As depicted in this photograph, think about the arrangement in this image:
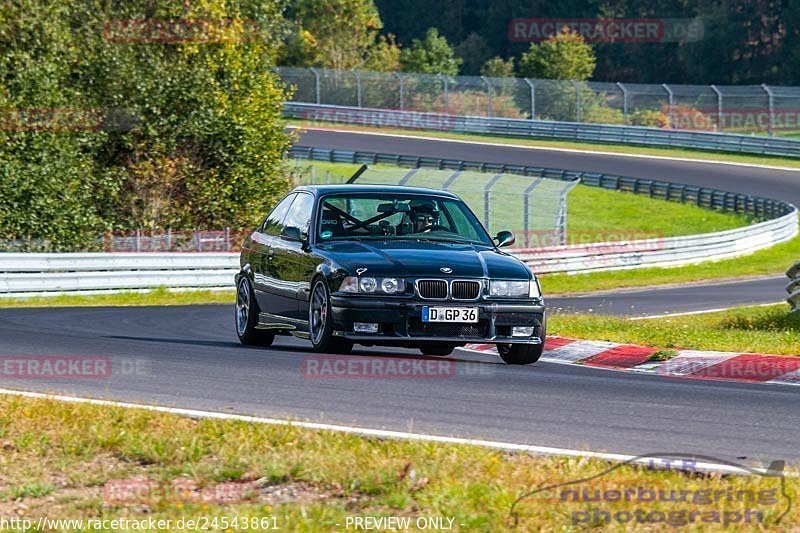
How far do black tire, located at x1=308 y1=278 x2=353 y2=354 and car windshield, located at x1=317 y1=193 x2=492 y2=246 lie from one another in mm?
723

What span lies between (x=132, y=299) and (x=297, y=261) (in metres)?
13.2

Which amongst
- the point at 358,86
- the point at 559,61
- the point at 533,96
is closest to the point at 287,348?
the point at 533,96

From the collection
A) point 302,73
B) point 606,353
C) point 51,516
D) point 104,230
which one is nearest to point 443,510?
point 51,516

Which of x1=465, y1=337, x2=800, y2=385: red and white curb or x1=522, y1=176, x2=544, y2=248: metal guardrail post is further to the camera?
x1=522, y1=176, x2=544, y2=248: metal guardrail post

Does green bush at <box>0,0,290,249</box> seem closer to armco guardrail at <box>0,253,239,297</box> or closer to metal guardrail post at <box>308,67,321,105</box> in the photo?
armco guardrail at <box>0,253,239,297</box>

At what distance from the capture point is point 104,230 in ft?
112

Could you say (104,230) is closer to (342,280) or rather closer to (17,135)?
(17,135)

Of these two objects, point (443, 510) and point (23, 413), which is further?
point (23, 413)

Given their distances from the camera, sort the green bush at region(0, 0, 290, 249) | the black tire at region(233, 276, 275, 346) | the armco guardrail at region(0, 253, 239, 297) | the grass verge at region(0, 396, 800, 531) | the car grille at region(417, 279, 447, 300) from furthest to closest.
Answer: the green bush at region(0, 0, 290, 249) < the armco guardrail at region(0, 253, 239, 297) < the black tire at region(233, 276, 275, 346) < the car grille at region(417, 279, 447, 300) < the grass verge at region(0, 396, 800, 531)

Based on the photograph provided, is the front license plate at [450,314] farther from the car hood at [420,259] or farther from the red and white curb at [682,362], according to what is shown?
the red and white curb at [682,362]

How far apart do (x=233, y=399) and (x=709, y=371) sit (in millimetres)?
4563

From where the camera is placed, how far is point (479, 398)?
8.86 m

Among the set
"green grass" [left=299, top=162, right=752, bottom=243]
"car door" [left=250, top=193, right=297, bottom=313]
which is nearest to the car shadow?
"car door" [left=250, top=193, right=297, bottom=313]

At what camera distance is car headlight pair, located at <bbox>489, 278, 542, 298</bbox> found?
10969 mm
